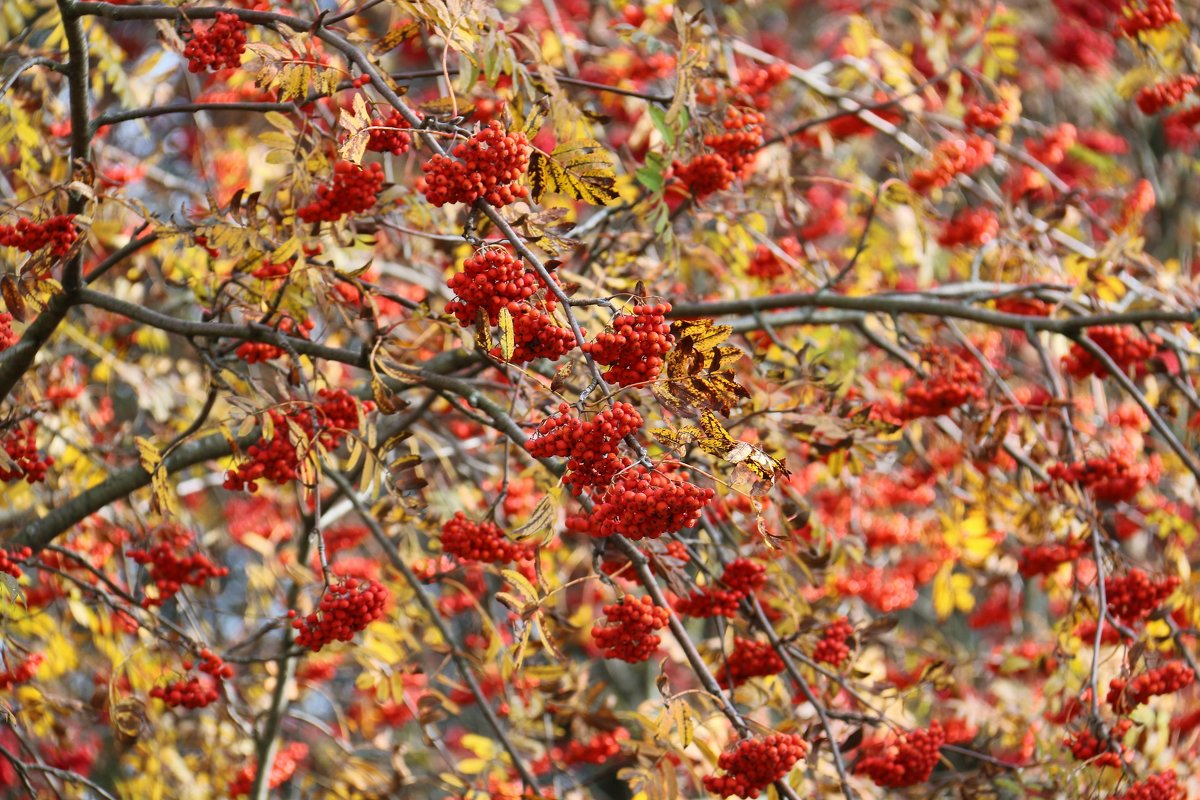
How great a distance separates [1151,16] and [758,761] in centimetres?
313

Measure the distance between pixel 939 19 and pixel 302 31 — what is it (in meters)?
4.37

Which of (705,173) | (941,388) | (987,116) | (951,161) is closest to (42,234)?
(705,173)

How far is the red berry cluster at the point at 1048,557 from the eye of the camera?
363cm

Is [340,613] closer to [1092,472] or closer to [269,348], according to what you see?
[269,348]

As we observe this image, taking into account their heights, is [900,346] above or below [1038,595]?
below

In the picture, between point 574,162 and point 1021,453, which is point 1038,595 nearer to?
point 1021,453

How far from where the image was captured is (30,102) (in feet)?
11.2

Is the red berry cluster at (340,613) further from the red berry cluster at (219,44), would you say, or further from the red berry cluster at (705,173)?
the red berry cluster at (705,173)

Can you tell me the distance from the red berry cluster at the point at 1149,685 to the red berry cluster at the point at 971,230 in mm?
→ 2244

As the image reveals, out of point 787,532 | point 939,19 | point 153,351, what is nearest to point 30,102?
point 153,351

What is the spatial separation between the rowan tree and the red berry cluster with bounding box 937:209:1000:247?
22 millimetres

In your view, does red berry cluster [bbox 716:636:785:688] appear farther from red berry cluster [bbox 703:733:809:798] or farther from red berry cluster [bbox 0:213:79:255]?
red berry cluster [bbox 0:213:79:255]

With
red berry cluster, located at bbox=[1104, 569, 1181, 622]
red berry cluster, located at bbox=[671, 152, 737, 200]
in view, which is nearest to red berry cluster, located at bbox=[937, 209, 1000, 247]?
red berry cluster, located at bbox=[1104, 569, 1181, 622]

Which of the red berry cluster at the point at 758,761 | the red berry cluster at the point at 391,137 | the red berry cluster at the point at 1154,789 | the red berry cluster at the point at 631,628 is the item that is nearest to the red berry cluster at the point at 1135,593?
the red berry cluster at the point at 1154,789
